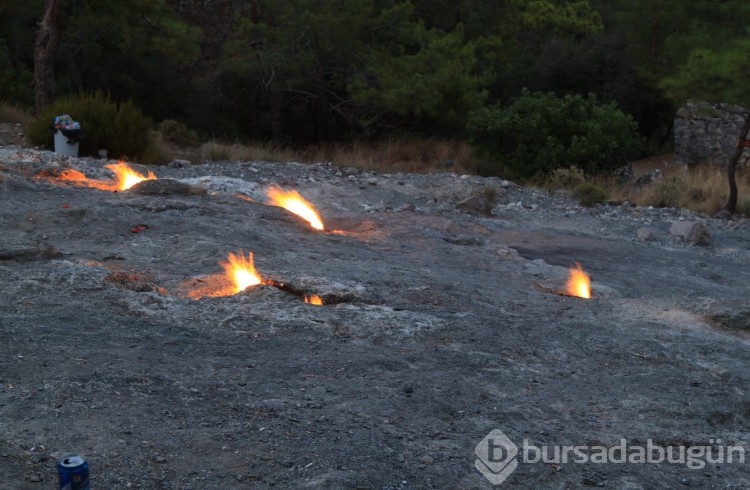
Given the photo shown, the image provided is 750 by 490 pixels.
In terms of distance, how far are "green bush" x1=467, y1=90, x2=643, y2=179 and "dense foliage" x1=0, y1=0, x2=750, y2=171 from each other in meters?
1.05

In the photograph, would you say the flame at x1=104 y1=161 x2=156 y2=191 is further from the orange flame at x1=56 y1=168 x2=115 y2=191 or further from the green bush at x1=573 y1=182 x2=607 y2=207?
the green bush at x1=573 y1=182 x2=607 y2=207

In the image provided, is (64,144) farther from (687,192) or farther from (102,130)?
(687,192)

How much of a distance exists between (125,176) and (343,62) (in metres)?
9.44

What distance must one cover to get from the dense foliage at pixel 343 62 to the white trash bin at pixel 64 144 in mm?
4935

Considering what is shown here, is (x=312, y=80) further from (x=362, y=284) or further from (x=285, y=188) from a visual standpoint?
(x=362, y=284)

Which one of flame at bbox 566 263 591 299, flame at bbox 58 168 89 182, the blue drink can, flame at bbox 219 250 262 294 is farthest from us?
flame at bbox 58 168 89 182

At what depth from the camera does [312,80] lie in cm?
1891

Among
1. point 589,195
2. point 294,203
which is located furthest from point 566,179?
point 294,203

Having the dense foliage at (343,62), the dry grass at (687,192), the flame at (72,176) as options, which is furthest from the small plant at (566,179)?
the flame at (72,176)

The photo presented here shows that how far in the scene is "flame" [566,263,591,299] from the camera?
22.9ft

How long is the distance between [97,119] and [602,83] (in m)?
11.8

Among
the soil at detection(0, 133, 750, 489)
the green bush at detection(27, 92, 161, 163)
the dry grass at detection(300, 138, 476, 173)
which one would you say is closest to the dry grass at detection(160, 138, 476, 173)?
the dry grass at detection(300, 138, 476, 173)

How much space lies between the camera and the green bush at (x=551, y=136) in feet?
51.5

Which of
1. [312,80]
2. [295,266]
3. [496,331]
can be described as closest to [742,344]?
[496,331]
